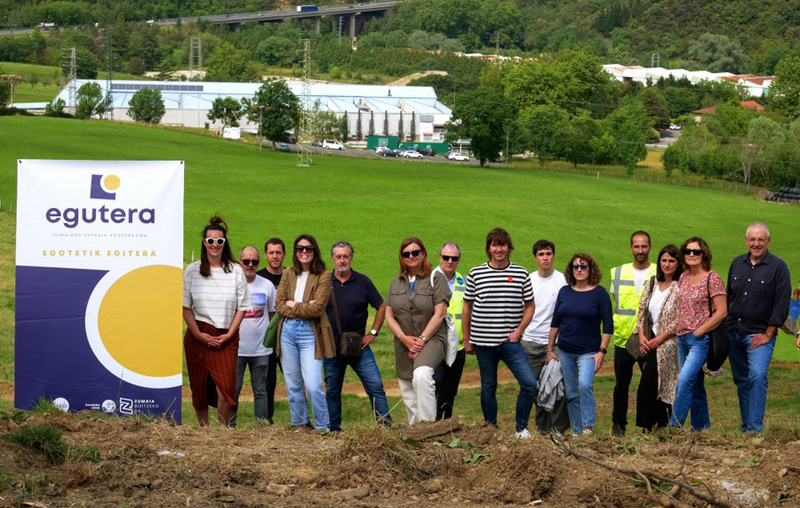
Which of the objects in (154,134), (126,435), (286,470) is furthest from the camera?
(154,134)

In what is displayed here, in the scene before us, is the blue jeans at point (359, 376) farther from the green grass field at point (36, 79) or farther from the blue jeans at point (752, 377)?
the green grass field at point (36, 79)

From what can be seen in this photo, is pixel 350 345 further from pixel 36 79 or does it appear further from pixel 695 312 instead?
pixel 36 79

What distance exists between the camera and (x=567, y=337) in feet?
35.2

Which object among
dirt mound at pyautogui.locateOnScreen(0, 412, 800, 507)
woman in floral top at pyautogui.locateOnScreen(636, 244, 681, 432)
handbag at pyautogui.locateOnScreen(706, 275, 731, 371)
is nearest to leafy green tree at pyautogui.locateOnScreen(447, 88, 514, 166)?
woman in floral top at pyautogui.locateOnScreen(636, 244, 681, 432)

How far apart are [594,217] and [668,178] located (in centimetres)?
3188

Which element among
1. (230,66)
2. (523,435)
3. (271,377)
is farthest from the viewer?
(230,66)

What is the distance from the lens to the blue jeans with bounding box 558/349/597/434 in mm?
10742

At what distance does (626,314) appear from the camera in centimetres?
1158

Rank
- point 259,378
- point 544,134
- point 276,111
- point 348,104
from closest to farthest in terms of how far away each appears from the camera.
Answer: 1. point 259,378
2. point 276,111
3. point 544,134
4. point 348,104

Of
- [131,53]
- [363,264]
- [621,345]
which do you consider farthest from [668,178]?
[131,53]

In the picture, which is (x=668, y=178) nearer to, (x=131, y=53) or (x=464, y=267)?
(x=464, y=267)

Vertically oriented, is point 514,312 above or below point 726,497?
above

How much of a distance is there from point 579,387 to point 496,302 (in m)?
1.18

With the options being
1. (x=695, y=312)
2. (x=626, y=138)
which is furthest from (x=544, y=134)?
(x=695, y=312)
